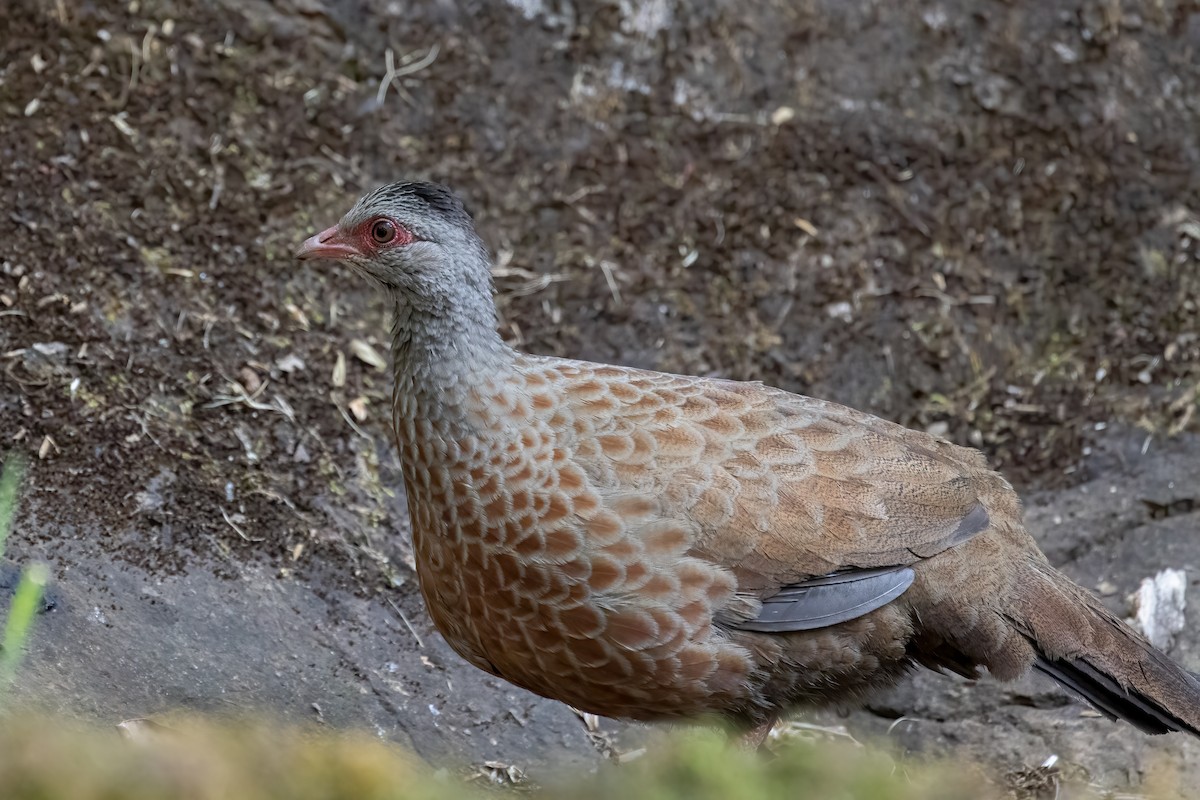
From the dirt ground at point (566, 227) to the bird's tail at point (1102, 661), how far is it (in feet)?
4.38

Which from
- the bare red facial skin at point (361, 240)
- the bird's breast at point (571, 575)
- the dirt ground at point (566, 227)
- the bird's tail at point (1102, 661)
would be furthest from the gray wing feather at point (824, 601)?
the bare red facial skin at point (361, 240)

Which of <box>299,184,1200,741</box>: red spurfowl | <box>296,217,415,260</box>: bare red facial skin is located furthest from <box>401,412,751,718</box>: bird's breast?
<box>296,217,415,260</box>: bare red facial skin

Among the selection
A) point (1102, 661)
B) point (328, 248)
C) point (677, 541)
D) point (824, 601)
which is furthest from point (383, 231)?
point (1102, 661)

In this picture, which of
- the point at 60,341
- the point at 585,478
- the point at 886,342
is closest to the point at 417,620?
the point at 585,478

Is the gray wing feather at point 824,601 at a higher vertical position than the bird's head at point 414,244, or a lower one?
lower

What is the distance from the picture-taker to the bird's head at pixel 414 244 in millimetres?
3977

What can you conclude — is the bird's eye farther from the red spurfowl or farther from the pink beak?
the pink beak

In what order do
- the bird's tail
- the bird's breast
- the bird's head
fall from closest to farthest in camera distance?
the bird's breast
the bird's head
the bird's tail

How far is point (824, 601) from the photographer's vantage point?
387cm

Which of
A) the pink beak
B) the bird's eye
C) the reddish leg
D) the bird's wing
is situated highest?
the bird's eye

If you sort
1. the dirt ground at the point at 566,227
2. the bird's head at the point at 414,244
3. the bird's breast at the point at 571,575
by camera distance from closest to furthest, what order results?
the bird's breast at the point at 571,575, the bird's head at the point at 414,244, the dirt ground at the point at 566,227

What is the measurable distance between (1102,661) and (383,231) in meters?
2.83

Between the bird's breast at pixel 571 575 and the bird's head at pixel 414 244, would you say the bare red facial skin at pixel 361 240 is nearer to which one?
the bird's head at pixel 414 244

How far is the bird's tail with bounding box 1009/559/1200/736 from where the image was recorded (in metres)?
4.10
